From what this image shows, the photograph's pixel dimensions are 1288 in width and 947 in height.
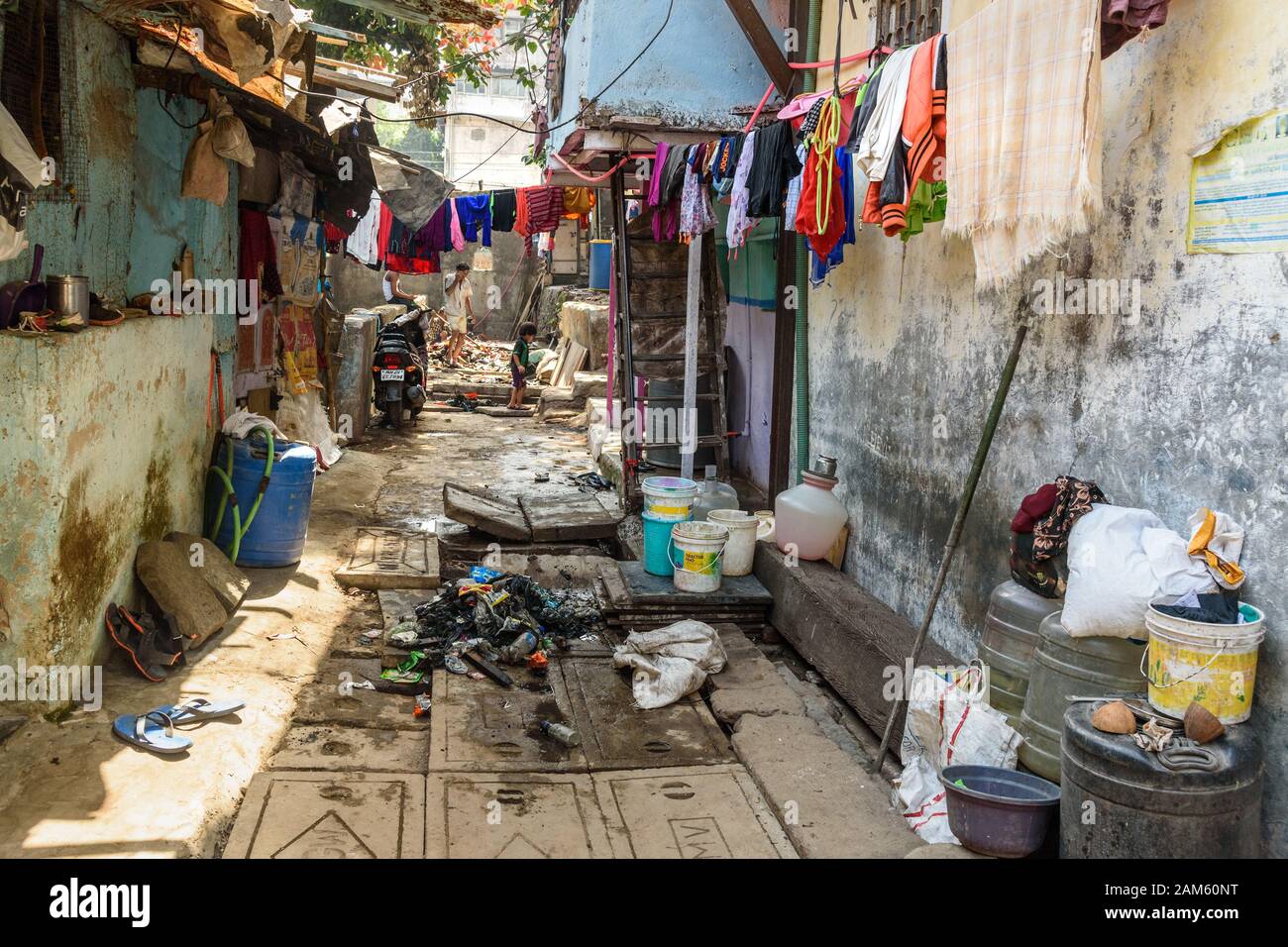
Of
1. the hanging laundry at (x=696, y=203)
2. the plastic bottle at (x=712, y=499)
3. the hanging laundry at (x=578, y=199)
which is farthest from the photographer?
the hanging laundry at (x=578, y=199)

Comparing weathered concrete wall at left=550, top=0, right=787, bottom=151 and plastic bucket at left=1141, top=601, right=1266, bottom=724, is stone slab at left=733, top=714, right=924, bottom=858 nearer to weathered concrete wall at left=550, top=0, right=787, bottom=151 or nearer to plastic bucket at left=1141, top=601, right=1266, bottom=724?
plastic bucket at left=1141, top=601, right=1266, bottom=724

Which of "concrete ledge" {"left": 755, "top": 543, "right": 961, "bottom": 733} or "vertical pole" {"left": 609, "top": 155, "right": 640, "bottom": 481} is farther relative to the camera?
"vertical pole" {"left": 609, "top": 155, "right": 640, "bottom": 481}

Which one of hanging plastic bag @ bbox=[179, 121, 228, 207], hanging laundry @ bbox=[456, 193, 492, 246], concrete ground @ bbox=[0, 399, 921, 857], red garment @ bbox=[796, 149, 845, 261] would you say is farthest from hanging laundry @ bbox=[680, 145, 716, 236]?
hanging laundry @ bbox=[456, 193, 492, 246]

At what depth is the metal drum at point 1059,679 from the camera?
3.97 meters

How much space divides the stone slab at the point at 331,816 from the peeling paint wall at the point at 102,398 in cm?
127

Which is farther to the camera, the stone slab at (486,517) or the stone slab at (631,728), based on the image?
the stone slab at (486,517)

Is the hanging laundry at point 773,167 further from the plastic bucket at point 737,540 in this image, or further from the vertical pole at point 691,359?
the plastic bucket at point 737,540

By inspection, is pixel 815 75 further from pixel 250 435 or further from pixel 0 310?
pixel 0 310

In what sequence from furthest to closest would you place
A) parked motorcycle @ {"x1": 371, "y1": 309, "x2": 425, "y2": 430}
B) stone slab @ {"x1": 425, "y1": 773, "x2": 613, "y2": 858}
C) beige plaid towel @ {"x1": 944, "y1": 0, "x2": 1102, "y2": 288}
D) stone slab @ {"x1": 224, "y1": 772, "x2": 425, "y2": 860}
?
1. parked motorcycle @ {"x1": 371, "y1": 309, "x2": 425, "y2": 430}
2. stone slab @ {"x1": 425, "y1": 773, "x2": 613, "y2": 858}
3. stone slab @ {"x1": 224, "y1": 772, "x2": 425, "y2": 860}
4. beige plaid towel @ {"x1": 944, "y1": 0, "x2": 1102, "y2": 288}

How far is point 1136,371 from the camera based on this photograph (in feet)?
14.3

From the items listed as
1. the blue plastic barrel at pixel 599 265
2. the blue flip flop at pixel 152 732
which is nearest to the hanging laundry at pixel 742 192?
the blue flip flop at pixel 152 732

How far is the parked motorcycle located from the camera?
15539 mm

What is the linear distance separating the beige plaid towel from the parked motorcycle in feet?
39.2

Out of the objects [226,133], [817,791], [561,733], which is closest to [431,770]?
[561,733]
